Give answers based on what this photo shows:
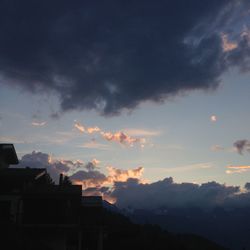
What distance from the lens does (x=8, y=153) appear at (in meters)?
49.6

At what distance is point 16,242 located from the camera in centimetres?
2456

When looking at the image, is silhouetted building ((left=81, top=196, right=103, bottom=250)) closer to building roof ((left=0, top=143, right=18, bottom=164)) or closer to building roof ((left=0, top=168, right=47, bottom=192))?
building roof ((left=0, top=168, right=47, bottom=192))

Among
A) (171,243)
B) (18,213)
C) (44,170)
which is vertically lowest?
(171,243)

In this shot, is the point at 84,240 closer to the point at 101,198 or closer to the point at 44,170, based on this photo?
the point at 101,198

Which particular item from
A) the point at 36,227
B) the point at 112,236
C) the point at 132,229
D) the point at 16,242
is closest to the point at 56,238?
the point at 36,227

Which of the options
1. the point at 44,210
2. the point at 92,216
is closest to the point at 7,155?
the point at 44,210

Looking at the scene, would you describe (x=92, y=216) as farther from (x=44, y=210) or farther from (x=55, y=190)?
(x=44, y=210)

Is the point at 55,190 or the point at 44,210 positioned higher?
the point at 55,190

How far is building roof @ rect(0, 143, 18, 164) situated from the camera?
48372 millimetres

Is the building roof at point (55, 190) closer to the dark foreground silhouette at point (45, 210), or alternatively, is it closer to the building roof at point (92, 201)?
the dark foreground silhouette at point (45, 210)

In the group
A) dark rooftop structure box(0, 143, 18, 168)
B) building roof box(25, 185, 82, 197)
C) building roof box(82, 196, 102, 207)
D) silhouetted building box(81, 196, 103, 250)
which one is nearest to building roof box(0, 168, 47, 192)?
building roof box(25, 185, 82, 197)

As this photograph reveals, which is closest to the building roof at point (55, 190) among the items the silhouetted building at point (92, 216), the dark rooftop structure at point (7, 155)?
the silhouetted building at point (92, 216)

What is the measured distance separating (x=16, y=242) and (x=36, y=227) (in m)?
12.3

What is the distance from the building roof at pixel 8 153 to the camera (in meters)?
48.4
